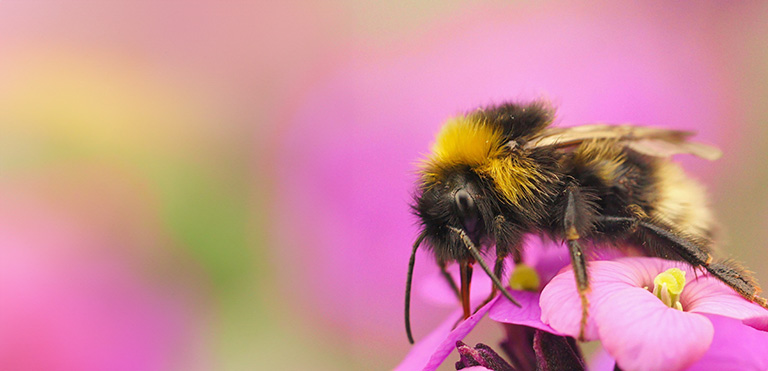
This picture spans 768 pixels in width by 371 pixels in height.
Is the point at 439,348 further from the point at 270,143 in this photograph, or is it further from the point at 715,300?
the point at 270,143

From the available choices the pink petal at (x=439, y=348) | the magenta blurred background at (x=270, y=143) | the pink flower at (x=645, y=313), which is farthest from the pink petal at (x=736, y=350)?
the magenta blurred background at (x=270, y=143)

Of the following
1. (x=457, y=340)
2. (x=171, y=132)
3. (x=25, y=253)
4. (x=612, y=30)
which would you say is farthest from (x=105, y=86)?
(x=457, y=340)

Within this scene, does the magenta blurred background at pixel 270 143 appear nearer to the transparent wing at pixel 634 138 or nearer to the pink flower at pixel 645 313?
the transparent wing at pixel 634 138

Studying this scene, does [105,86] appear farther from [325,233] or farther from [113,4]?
[325,233]

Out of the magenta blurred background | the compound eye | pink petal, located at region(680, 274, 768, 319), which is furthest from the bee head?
the magenta blurred background

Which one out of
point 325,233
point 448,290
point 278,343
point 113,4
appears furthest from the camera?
point 113,4

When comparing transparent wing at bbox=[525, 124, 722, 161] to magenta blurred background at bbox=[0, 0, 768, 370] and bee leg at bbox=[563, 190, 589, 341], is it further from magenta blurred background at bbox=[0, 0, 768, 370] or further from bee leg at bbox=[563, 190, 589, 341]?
magenta blurred background at bbox=[0, 0, 768, 370]

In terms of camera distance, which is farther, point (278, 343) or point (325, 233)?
point (325, 233)

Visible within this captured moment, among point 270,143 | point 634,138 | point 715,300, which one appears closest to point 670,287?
point 715,300

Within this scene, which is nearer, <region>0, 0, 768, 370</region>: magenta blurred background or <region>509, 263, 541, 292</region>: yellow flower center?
<region>509, 263, 541, 292</region>: yellow flower center
